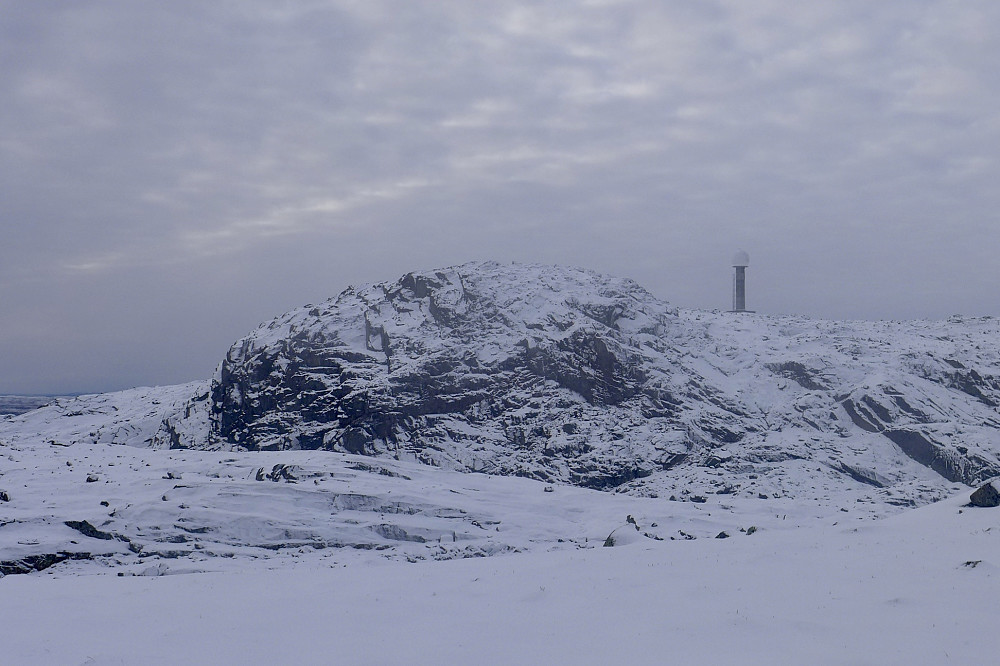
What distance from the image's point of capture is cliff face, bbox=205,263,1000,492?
57.7 meters

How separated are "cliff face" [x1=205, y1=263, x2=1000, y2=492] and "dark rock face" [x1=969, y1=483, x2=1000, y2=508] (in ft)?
86.7

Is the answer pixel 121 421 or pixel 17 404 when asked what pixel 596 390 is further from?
pixel 17 404

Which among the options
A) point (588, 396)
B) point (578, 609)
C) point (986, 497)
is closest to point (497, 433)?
point (588, 396)

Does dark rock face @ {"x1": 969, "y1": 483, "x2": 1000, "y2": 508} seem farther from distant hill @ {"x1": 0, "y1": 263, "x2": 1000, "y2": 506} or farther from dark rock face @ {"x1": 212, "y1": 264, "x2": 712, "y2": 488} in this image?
dark rock face @ {"x1": 212, "y1": 264, "x2": 712, "y2": 488}

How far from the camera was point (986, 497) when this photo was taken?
25844 millimetres

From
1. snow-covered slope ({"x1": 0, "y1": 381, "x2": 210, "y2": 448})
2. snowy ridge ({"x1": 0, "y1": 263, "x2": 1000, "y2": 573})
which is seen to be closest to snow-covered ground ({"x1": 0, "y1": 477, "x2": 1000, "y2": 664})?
snowy ridge ({"x1": 0, "y1": 263, "x2": 1000, "y2": 573})

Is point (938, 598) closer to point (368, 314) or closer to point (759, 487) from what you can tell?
point (759, 487)

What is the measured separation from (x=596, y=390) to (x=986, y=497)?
4198cm

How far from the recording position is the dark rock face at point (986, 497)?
84.1 feet

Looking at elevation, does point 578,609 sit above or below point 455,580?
above

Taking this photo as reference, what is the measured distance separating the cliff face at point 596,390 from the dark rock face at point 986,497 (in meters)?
26.4

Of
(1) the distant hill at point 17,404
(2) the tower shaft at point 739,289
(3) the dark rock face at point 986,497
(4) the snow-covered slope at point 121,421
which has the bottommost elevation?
(1) the distant hill at point 17,404

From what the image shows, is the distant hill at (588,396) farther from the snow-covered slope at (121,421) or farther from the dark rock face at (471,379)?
the snow-covered slope at (121,421)

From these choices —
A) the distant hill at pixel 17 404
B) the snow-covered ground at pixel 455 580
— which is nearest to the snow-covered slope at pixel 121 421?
the snow-covered ground at pixel 455 580
